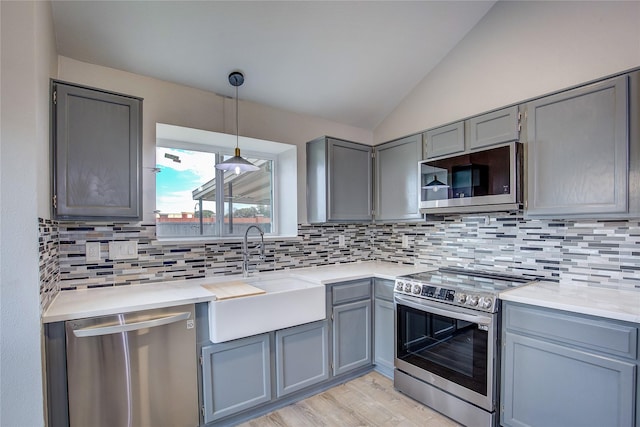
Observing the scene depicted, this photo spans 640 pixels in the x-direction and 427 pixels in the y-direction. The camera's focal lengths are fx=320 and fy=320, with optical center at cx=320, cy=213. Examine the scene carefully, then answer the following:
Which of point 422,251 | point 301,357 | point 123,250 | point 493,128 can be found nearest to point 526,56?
point 493,128

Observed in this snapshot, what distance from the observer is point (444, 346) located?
218 cm

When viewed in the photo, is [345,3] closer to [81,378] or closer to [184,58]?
[184,58]

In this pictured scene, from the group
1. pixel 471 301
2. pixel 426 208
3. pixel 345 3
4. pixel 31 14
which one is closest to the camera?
pixel 31 14

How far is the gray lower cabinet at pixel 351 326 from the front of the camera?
254 centimetres

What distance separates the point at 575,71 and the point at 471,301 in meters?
1.65

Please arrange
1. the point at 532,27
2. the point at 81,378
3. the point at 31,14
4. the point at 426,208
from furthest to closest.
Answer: the point at 426,208 → the point at 532,27 → the point at 81,378 → the point at 31,14

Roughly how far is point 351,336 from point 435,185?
4.60ft

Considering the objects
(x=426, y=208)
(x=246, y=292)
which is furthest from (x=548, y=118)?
(x=246, y=292)

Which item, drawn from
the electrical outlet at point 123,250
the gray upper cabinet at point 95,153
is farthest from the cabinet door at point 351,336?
the gray upper cabinet at point 95,153

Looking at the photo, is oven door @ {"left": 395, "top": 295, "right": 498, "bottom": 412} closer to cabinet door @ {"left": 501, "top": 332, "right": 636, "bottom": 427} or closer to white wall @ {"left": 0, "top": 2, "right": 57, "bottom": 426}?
cabinet door @ {"left": 501, "top": 332, "right": 636, "bottom": 427}

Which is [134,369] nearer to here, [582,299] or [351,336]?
[351,336]

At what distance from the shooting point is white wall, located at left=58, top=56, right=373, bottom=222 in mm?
2117

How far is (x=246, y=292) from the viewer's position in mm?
2074

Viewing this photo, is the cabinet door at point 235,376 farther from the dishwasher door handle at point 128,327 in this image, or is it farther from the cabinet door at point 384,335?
the cabinet door at point 384,335
